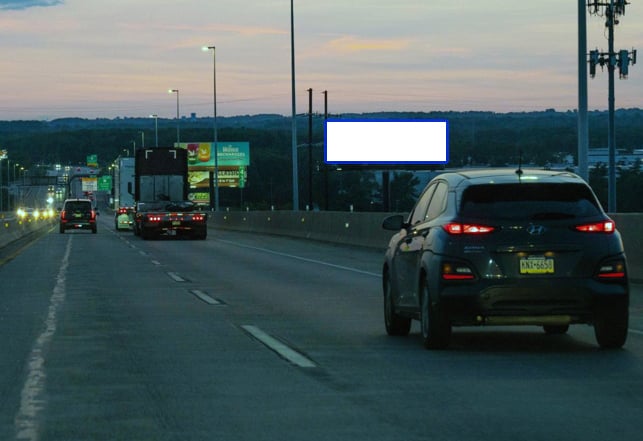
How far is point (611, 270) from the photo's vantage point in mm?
11539

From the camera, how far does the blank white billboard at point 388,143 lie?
64.2 metres

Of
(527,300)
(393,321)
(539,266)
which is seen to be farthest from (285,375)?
(393,321)

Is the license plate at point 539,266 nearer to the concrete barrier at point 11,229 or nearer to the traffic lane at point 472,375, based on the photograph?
the traffic lane at point 472,375

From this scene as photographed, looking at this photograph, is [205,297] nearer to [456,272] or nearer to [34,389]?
[456,272]

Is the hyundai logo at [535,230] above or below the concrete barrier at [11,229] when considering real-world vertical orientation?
above

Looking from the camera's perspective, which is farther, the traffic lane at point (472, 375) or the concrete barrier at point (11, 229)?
the concrete barrier at point (11, 229)

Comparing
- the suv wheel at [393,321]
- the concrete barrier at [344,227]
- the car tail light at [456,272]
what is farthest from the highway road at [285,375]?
the concrete barrier at [344,227]

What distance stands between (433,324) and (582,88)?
15368mm

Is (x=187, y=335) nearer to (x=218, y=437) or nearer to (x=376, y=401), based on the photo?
(x=376, y=401)

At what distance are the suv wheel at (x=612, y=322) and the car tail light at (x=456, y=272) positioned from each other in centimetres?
120

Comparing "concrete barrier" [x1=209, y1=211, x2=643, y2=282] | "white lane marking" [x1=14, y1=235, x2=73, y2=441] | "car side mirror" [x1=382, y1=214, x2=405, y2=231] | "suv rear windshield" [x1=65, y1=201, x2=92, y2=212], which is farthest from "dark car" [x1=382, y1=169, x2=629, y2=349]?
"suv rear windshield" [x1=65, y1=201, x2=92, y2=212]

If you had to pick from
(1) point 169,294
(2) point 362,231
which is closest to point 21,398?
(1) point 169,294

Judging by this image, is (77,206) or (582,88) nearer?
(582,88)

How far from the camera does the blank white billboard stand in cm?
6425
